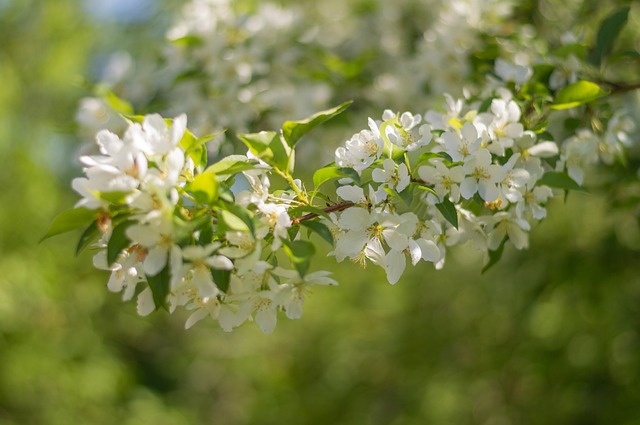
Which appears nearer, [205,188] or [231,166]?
[205,188]

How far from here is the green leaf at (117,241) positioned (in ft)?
3.19

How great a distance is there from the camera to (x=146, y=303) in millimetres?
1119

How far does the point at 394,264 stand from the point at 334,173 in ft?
0.60

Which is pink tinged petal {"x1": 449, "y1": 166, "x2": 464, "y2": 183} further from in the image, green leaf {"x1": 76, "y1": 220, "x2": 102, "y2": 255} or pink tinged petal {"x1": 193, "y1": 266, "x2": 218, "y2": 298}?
green leaf {"x1": 76, "y1": 220, "x2": 102, "y2": 255}

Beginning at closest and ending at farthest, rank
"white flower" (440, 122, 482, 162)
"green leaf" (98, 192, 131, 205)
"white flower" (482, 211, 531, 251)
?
"green leaf" (98, 192, 131, 205) < "white flower" (440, 122, 482, 162) < "white flower" (482, 211, 531, 251)

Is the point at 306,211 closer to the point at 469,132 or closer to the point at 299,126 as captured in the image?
the point at 299,126

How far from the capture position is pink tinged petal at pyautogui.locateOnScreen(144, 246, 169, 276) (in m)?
0.96

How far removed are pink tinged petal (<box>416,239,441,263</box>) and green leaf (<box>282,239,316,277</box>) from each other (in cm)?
21

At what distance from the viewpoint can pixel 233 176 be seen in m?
1.11

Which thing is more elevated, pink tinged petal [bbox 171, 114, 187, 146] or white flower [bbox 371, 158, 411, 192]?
pink tinged petal [bbox 171, 114, 187, 146]

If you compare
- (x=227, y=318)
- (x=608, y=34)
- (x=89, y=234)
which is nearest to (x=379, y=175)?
(x=227, y=318)

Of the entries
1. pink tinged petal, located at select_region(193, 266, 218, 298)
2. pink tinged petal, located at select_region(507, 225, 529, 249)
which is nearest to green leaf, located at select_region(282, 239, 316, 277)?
pink tinged petal, located at select_region(193, 266, 218, 298)

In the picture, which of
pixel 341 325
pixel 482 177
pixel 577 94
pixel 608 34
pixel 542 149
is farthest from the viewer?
pixel 341 325

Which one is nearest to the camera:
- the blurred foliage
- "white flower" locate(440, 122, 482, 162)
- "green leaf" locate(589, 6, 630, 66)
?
"white flower" locate(440, 122, 482, 162)
